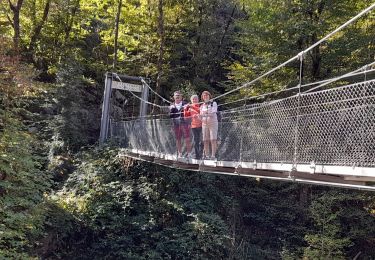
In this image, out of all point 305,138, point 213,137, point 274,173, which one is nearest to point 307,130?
point 305,138

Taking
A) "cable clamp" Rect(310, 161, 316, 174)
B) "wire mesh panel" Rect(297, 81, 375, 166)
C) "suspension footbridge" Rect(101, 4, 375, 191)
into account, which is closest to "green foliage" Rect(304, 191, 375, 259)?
"suspension footbridge" Rect(101, 4, 375, 191)

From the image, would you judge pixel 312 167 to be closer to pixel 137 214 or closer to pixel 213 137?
pixel 213 137

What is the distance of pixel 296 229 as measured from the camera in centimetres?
873

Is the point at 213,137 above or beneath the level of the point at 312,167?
above

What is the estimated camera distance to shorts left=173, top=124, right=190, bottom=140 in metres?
5.81

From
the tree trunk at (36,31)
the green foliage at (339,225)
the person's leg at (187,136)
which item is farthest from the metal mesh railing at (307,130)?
the tree trunk at (36,31)

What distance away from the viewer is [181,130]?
19.6ft

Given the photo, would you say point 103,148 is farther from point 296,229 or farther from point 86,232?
point 296,229

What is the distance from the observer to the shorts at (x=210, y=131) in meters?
5.27

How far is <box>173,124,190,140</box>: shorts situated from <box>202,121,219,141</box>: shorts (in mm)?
465

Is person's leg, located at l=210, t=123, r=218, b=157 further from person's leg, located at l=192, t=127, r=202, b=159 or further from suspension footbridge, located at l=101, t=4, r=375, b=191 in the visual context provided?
person's leg, located at l=192, t=127, r=202, b=159

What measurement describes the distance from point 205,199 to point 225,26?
6.54 m

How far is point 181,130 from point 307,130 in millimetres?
2299

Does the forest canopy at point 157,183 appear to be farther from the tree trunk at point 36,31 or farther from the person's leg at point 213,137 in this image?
the person's leg at point 213,137
